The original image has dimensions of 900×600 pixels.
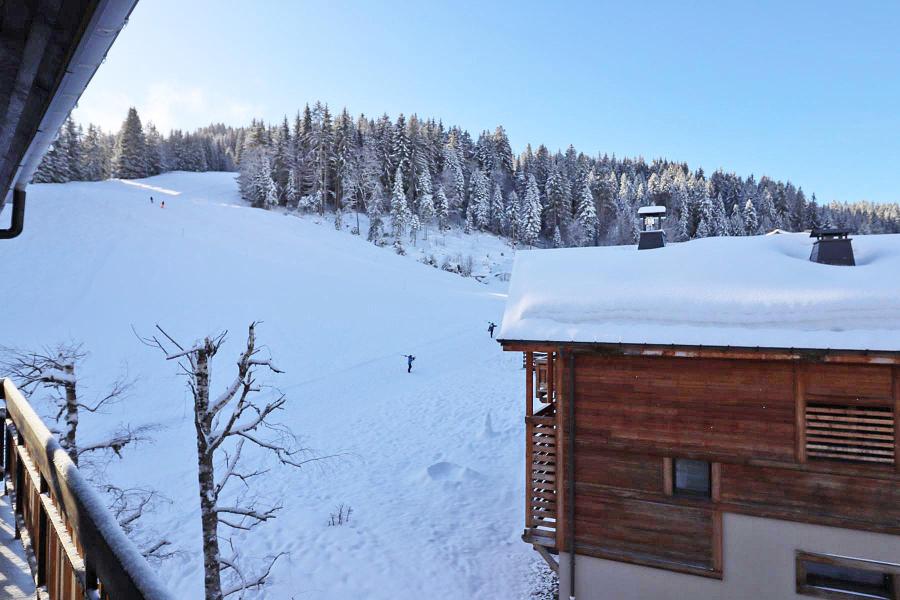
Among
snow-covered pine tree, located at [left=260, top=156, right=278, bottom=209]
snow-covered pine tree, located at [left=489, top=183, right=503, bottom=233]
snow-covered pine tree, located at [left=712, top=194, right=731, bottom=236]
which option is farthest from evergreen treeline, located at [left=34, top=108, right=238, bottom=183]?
snow-covered pine tree, located at [left=712, top=194, right=731, bottom=236]

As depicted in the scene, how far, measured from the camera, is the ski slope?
11406mm

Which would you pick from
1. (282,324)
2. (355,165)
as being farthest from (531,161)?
(282,324)

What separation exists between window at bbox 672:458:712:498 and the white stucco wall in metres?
0.51

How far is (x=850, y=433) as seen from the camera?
7.52 meters

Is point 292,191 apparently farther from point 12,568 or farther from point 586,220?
point 12,568

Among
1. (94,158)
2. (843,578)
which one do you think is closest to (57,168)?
(94,158)

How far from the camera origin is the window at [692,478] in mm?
8398

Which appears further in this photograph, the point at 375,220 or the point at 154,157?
the point at 154,157

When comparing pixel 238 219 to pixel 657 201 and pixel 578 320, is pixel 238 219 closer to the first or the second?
pixel 578 320

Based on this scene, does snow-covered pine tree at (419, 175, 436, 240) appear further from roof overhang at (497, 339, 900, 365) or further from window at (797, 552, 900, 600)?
window at (797, 552, 900, 600)

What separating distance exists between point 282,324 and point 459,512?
20.7 meters

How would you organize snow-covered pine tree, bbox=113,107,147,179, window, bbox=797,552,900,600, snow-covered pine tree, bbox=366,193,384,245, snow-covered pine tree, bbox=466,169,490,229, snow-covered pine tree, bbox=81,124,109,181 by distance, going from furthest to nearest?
snow-covered pine tree, bbox=466,169,490,229 → snow-covered pine tree, bbox=113,107,147,179 → snow-covered pine tree, bbox=81,124,109,181 → snow-covered pine tree, bbox=366,193,384,245 → window, bbox=797,552,900,600

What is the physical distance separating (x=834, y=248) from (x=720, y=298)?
9.51 ft

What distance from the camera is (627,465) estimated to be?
8734 mm
